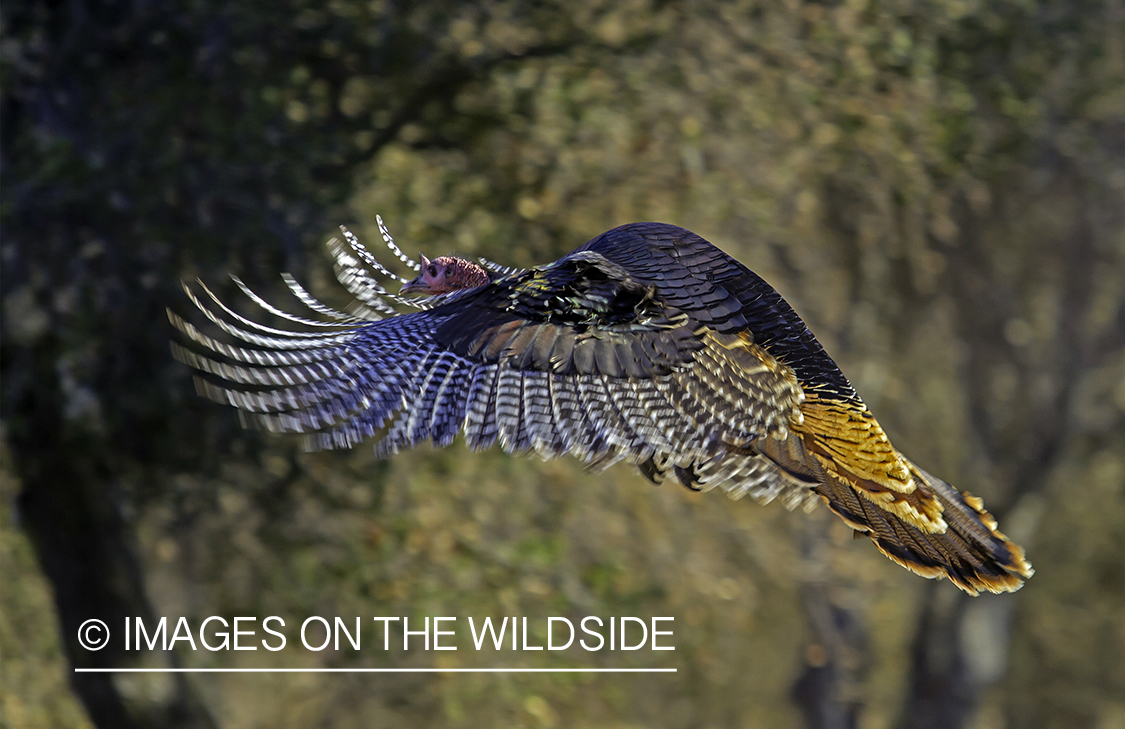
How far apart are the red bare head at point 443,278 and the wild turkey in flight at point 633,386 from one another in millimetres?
163

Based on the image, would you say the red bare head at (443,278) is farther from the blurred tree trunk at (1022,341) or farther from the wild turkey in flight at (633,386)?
the blurred tree trunk at (1022,341)

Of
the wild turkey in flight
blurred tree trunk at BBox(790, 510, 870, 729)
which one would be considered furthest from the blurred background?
the wild turkey in flight

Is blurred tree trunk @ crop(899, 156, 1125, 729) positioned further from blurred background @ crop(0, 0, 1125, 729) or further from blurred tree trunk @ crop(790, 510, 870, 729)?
blurred tree trunk @ crop(790, 510, 870, 729)

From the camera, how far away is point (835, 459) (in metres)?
2.95

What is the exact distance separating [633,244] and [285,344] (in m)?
0.96

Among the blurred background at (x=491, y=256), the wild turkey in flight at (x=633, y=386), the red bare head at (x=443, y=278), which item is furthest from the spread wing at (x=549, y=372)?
the blurred background at (x=491, y=256)

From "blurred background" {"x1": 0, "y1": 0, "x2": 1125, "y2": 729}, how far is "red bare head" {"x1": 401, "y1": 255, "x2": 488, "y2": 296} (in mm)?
2502

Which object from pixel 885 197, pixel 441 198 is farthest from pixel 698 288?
pixel 885 197

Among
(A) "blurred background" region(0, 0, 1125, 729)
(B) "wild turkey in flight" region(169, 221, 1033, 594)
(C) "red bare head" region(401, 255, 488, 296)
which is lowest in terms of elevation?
(B) "wild turkey in flight" region(169, 221, 1033, 594)

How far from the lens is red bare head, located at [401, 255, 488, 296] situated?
3230mm

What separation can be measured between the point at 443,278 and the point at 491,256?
8.56 feet

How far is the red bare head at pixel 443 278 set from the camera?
3230 mm

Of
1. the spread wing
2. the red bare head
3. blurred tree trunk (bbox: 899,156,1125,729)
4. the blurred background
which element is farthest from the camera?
blurred tree trunk (bbox: 899,156,1125,729)

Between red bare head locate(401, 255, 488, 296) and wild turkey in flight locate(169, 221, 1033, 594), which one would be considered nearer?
wild turkey in flight locate(169, 221, 1033, 594)
